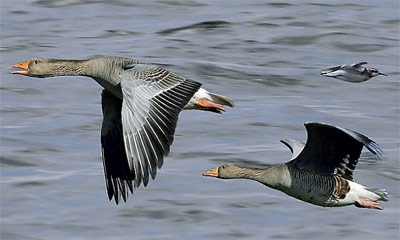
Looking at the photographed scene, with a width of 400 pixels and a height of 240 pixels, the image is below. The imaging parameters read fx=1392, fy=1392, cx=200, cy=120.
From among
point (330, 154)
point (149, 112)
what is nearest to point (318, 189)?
point (330, 154)

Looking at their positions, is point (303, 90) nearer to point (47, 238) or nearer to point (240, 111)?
point (240, 111)

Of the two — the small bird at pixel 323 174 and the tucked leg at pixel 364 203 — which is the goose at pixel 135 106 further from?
the tucked leg at pixel 364 203

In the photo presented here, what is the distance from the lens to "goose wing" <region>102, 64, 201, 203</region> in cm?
1130

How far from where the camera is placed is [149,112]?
37.8 ft

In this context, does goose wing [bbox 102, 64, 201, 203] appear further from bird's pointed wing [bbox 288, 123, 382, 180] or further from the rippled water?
the rippled water

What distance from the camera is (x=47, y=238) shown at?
574 inches

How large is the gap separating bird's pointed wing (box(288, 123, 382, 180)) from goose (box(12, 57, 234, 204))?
88 centimetres

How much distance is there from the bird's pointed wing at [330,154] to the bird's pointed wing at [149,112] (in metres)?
1.48

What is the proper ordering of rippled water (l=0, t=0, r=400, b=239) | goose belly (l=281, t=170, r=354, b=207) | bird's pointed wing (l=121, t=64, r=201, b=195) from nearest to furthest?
bird's pointed wing (l=121, t=64, r=201, b=195), goose belly (l=281, t=170, r=354, b=207), rippled water (l=0, t=0, r=400, b=239)

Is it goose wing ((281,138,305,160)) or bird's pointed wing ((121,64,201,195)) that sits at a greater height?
bird's pointed wing ((121,64,201,195))

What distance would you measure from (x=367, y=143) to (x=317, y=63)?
10.3m

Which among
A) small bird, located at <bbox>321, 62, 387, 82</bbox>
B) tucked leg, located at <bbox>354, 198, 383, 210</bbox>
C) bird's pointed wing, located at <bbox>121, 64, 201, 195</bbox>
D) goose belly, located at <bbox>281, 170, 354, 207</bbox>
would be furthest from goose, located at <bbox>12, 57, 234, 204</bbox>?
small bird, located at <bbox>321, 62, 387, 82</bbox>

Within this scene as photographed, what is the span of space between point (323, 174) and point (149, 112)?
2195 millimetres

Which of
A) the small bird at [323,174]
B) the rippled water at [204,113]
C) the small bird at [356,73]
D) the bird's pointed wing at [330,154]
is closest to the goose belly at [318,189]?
the small bird at [323,174]
